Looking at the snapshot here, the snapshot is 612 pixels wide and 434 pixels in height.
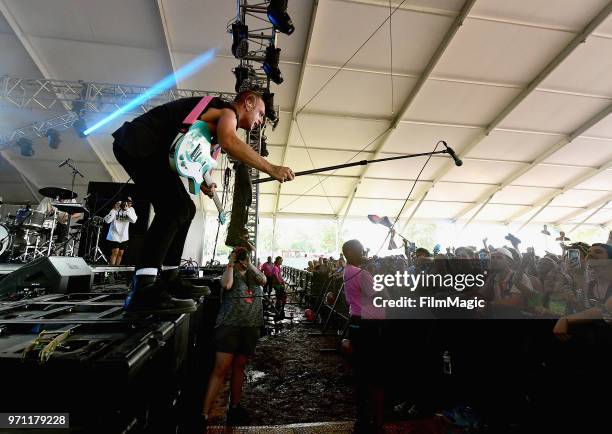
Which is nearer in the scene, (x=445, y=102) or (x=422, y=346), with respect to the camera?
(x=422, y=346)

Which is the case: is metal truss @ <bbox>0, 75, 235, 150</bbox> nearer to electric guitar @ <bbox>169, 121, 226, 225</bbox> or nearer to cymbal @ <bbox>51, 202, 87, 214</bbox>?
cymbal @ <bbox>51, 202, 87, 214</bbox>

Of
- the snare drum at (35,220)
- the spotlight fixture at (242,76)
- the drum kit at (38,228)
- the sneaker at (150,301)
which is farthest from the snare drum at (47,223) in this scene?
the sneaker at (150,301)

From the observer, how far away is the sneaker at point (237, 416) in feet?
8.63

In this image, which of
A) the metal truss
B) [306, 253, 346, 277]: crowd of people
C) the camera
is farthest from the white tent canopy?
the camera

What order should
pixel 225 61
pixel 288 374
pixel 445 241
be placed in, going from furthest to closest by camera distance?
pixel 445 241 → pixel 225 61 → pixel 288 374

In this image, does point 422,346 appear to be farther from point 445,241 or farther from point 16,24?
point 445,241

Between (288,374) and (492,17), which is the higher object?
(492,17)

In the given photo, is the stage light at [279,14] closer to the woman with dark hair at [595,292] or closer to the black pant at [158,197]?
the black pant at [158,197]

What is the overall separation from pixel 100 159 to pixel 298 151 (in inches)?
319

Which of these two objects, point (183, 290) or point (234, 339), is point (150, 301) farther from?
point (234, 339)

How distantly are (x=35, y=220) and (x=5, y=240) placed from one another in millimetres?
724

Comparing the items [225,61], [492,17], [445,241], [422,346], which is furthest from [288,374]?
[445,241]

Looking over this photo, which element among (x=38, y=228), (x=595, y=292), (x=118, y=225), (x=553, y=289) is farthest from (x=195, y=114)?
(x=38, y=228)

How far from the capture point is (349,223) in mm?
19156
